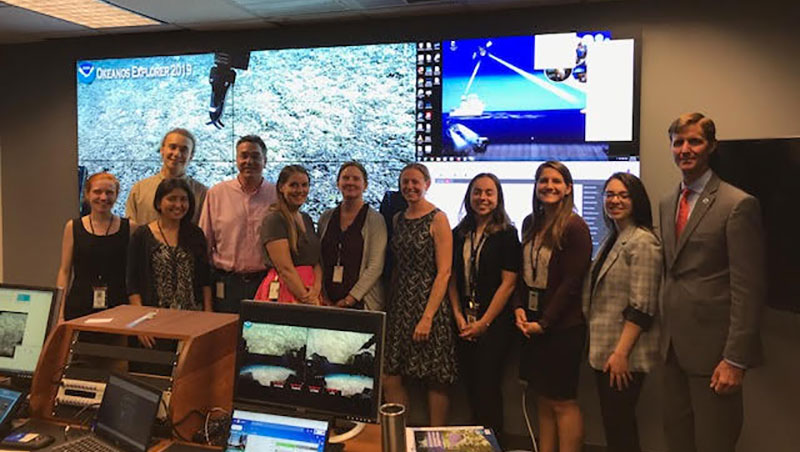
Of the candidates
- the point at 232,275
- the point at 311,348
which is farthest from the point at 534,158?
the point at 311,348

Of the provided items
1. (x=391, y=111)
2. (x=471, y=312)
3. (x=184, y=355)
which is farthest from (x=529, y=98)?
(x=184, y=355)

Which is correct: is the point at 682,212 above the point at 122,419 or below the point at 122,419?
above

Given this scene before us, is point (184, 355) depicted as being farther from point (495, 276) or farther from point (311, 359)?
point (495, 276)

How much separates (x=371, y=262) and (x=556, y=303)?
39.8 inches

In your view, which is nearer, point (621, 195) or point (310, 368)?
point (310, 368)

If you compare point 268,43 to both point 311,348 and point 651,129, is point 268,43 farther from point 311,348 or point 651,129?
Answer: point 311,348

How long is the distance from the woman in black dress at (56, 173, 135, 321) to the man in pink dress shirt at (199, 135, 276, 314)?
521mm

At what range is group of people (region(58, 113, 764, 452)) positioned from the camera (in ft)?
7.83

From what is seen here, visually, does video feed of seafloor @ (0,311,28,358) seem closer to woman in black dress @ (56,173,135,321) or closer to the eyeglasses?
woman in black dress @ (56,173,135,321)

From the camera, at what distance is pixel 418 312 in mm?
3105

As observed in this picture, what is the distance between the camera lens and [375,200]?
388 centimetres

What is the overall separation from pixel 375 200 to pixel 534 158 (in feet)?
3.53

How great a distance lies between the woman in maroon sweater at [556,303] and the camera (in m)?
2.77

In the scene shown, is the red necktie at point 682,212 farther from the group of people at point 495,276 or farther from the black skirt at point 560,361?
the black skirt at point 560,361
